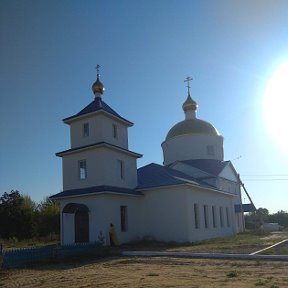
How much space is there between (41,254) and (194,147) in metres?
21.6

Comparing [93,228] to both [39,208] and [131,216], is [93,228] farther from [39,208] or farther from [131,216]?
[39,208]

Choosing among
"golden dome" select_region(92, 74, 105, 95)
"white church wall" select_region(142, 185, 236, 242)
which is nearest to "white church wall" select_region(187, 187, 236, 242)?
"white church wall" select_region(142, 185, 236, 242)

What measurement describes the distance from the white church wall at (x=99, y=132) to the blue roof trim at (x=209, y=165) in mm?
10176

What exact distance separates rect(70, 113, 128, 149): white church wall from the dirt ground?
418 inches

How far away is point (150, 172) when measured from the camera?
2719cm

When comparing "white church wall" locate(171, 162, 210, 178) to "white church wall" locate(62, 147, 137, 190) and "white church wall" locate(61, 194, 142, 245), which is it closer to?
"white church wall" locate(62, 147, 137, 190)

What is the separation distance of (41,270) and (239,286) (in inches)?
283

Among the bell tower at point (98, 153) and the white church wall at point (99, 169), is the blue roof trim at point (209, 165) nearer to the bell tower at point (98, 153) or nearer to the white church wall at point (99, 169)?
the bell tower at point (98, 153)

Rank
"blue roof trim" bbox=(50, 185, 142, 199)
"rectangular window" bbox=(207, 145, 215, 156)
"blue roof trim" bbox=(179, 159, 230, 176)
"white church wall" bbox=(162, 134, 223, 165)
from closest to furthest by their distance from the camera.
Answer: "blue roof trim" bbox=(50, 185, 142, 199) → "blue roof trim" bbox=(179, 159, 230, 176) → "white church wall" bbox=(162, 134, 223, 165) → "rectangular window" bbox=(207, 145, 215, 156)

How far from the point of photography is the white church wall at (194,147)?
1372 inches

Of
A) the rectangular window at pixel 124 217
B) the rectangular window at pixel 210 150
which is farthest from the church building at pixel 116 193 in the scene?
the rectangular window at pixel 210 150

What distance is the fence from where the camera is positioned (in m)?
14.1

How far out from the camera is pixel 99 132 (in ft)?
77.5

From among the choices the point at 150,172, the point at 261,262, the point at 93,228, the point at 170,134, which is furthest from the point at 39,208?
the point at 261,262
